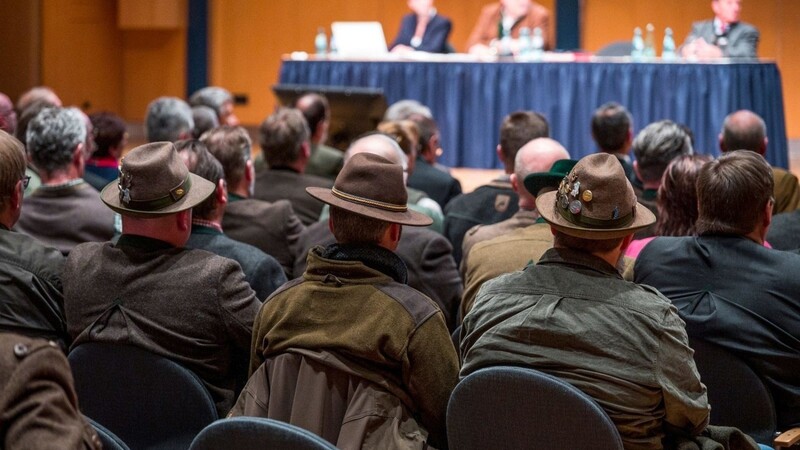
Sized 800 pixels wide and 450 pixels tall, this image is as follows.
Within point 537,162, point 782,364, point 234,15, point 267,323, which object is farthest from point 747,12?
point 267,323

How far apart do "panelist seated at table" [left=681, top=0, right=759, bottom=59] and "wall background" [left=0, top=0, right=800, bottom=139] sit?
2713mm

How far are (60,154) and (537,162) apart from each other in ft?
5.71

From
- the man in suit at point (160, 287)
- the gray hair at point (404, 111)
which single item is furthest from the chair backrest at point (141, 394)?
the gray hair at point (404, 111)

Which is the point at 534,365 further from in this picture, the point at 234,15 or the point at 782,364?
the point at 234,15

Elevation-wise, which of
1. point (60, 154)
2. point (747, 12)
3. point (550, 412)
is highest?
point (747, 12)

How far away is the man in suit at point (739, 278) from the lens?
2617 mm

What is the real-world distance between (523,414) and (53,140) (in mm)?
2387

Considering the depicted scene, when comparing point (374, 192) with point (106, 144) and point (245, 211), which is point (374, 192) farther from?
Answer: point (106, 144)

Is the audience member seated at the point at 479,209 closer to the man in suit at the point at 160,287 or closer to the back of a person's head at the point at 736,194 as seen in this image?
the back of a person's head at the point at 736,194

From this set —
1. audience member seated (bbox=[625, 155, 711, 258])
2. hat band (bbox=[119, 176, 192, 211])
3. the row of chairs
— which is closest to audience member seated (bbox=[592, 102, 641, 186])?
audience member seated (bbox=[625, 155, 711, 258])

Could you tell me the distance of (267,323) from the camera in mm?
2338

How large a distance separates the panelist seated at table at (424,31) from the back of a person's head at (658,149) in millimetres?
5362

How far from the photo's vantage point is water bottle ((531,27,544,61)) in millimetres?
8586

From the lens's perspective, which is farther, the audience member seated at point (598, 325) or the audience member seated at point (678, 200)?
the audience member seated at point (678, 200)
